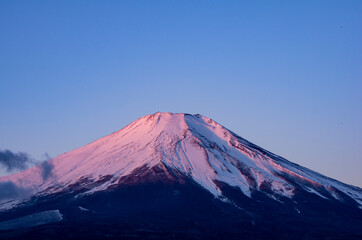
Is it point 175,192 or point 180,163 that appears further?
point 180,163

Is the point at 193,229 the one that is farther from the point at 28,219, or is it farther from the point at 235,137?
the point at 235,137

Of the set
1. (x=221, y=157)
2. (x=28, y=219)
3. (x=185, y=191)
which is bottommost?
(x=28, y=219)

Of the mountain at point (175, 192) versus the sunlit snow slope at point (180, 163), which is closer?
the mountain at point (175, 192)

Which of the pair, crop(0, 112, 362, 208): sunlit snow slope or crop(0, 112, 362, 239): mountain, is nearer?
crop(0, 112, 362, 239): mountain

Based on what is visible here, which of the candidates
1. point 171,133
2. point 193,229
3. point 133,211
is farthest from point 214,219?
point 171,133
